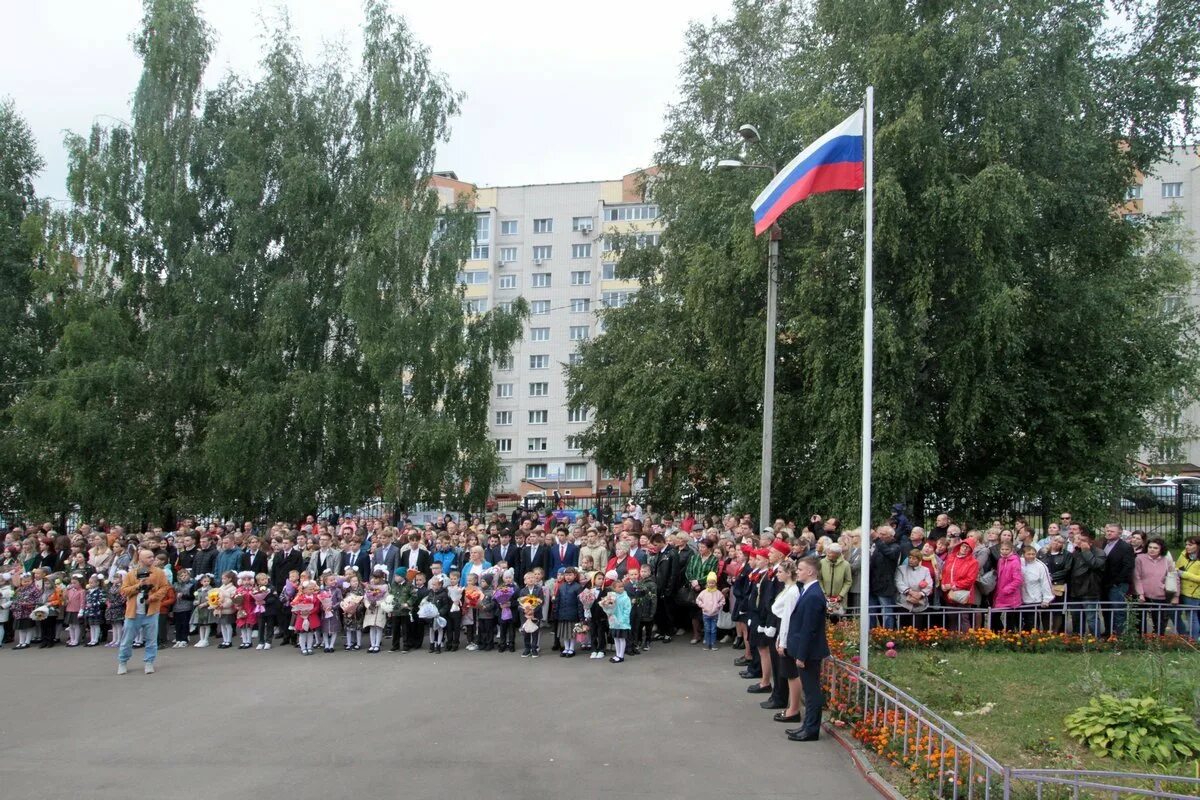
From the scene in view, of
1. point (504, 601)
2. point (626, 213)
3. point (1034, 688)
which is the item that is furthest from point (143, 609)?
point (626, 213)

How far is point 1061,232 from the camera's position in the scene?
23297 millimetres

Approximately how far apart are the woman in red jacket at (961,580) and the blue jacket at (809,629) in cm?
503

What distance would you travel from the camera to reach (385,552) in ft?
56.4

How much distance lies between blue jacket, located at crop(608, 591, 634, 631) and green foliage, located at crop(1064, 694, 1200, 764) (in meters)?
6.50

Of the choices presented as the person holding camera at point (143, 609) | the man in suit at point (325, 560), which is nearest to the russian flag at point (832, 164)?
the man in suit at point (325, 560)

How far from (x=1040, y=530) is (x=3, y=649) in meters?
23.2

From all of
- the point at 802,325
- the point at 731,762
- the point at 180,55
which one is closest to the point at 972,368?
the point at 802,325

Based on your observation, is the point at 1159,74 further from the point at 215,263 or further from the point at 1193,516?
the point at 215,263

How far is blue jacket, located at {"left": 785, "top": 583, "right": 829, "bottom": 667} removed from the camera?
31.6 feet

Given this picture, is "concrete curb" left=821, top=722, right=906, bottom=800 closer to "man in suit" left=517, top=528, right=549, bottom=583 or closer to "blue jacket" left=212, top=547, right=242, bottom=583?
"man in suit" left=517, top=528, right=549, bottom=583

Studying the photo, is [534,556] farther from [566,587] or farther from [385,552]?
[385,552]

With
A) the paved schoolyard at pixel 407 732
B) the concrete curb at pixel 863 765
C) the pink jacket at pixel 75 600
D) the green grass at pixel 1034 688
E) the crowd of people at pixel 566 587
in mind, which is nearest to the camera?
the concrete curb at pixel 863 765

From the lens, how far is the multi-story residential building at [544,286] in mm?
62938

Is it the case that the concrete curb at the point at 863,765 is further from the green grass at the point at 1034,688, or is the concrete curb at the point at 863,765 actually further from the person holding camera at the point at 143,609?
the person holding camera at the point at 143,609
